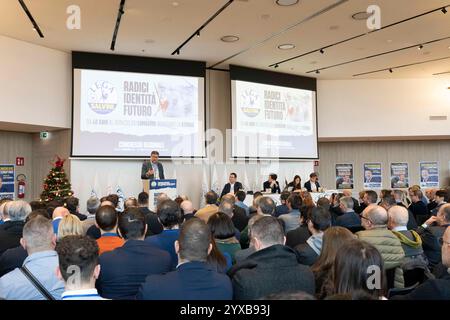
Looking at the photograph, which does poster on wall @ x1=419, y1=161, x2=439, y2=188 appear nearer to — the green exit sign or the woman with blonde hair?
the green exit sign

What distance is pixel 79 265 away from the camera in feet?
6.43

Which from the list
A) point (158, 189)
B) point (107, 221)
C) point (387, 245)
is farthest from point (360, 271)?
point (158, 189)

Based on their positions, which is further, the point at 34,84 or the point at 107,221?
the point at 34,84

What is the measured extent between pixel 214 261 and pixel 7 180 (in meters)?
9.45

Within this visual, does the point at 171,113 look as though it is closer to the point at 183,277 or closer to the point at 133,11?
the point at 133,11

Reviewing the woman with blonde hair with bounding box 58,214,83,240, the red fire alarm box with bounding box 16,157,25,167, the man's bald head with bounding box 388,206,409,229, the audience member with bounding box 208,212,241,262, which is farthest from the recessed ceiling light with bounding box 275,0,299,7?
the red fire alarm box with bounding box 16,157,25,167

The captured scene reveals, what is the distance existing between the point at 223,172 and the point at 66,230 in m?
8.62

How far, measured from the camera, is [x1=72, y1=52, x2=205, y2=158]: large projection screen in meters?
9.80

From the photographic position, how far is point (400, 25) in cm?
884

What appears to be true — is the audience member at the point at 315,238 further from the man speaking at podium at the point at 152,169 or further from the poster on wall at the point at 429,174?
the poster on wall at the point at 429,174

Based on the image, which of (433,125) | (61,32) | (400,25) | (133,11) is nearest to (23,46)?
(61,32)

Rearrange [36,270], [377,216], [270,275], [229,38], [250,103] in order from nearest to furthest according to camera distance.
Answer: [270,275] → [36,270] → [377,216] → [229,38] → [250,103]

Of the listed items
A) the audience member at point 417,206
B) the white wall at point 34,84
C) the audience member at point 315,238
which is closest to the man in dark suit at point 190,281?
the audience member at point 315,238

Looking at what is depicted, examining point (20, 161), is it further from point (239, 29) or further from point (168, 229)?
point (168, 229)
